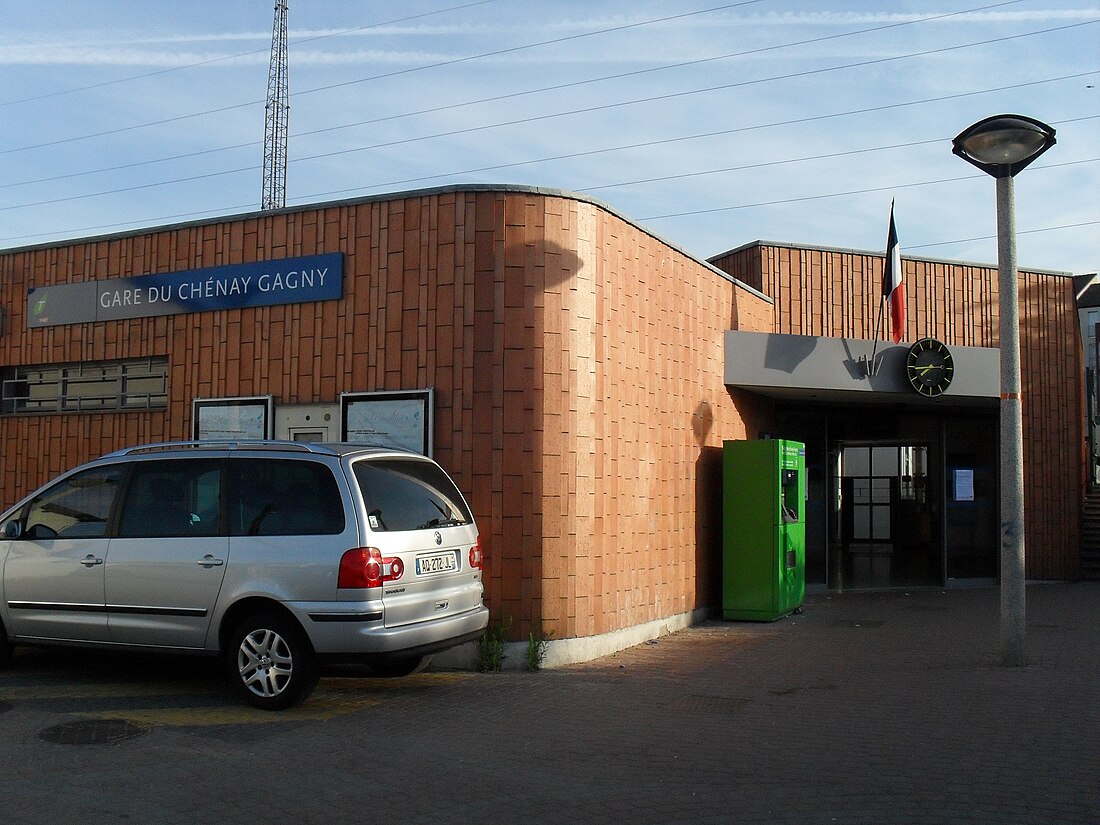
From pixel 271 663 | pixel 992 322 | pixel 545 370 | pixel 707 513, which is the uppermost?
pixel 992 322

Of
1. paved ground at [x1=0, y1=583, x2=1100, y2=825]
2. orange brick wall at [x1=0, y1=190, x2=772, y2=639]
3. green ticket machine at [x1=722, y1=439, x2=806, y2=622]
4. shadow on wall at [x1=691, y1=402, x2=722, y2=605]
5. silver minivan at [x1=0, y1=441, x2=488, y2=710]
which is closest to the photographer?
paved ground at [x1=0, y1=583, x2=1100, y2=825]

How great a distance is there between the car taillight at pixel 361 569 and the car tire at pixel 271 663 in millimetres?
591

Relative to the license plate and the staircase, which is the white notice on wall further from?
the license plate

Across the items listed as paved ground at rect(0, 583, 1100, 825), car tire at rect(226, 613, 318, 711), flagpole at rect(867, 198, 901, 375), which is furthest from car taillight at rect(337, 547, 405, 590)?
flagpole at rect(867, 198, 901, 375)

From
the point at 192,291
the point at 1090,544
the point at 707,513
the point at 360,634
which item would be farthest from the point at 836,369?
the point at 360,634

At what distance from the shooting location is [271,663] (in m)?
7.11

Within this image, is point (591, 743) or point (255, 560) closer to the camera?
point (591, 743)

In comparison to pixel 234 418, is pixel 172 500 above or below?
below

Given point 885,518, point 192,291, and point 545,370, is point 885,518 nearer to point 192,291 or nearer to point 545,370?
point 545,370

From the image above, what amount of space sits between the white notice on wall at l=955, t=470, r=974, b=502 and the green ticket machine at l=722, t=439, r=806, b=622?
5.08m

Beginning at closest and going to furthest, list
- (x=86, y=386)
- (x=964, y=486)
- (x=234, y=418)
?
(x=234, y=418) → (x=86, y=386) → (x=964, y=486)

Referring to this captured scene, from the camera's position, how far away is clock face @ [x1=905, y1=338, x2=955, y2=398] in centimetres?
1384

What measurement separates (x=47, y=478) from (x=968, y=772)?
34.7 ft

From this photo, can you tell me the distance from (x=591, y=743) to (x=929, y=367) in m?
9.31
